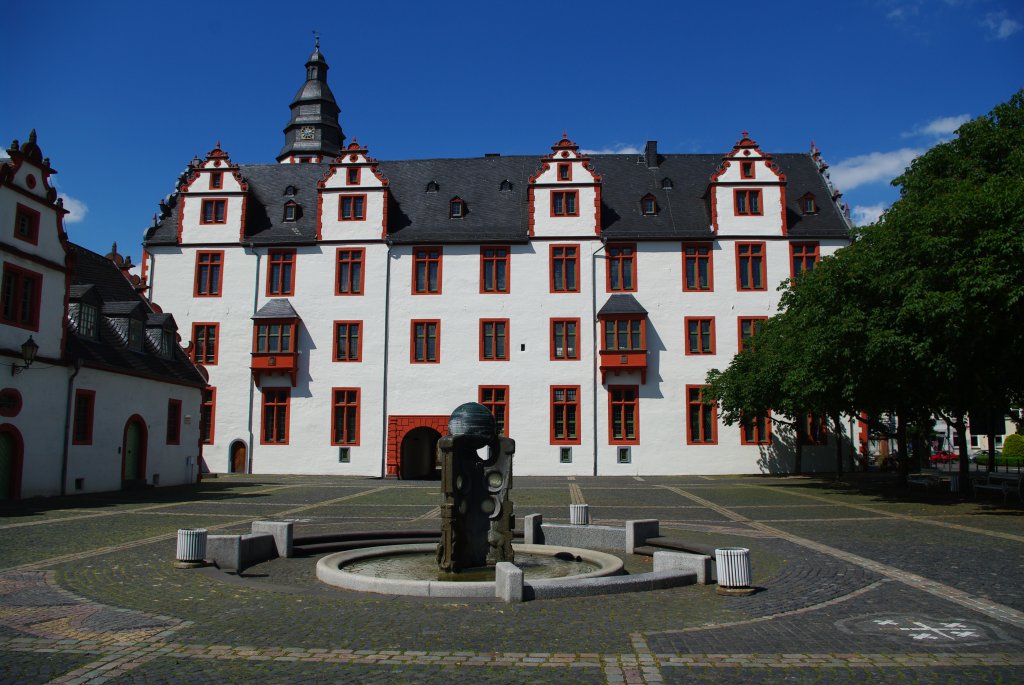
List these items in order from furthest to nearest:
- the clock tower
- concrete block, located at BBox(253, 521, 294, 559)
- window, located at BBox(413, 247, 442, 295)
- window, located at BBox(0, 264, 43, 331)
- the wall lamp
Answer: the clock tower < window, located at BBox(413, 247, 442, 295) < window, located at BBox(0, 264, 43, 331) < the wall lamp < concrete block, located at BBox(253, 521, 294, 559)

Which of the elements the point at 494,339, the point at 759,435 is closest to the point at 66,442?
the point at 494,339

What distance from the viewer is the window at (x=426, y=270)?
43438mm

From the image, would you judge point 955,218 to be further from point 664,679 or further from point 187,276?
A: point 187,276

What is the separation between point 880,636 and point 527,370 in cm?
3439

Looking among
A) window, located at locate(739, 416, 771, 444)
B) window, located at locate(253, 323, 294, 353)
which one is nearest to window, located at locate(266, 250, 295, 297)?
window, located at locate(253, 323, 294, 353)

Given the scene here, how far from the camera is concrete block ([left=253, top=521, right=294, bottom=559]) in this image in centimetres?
1382

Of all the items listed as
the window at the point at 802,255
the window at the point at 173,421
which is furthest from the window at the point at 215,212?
the window at the point at 802,255

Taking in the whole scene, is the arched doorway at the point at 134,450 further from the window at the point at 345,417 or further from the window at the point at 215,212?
the window at the point at 215,212

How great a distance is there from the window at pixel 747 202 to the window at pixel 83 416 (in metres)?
32.1

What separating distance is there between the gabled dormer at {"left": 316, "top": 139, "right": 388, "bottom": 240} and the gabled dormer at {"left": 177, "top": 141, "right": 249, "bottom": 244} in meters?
4.67

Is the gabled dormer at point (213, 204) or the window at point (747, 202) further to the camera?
the gabled dormer at point (213, 204)

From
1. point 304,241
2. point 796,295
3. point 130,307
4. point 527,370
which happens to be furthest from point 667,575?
point 304,241

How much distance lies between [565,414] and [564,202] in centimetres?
1147

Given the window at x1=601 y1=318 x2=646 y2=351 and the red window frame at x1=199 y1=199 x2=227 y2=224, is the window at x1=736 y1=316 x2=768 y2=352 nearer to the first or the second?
the window at x1=601 y1=318 x2=646 y2=351
